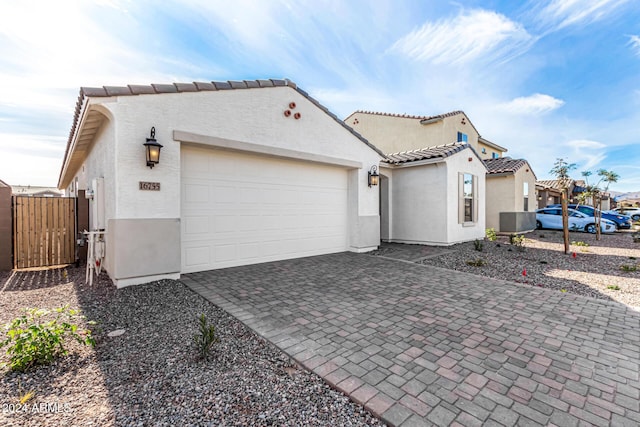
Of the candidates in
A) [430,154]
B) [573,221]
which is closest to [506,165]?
[573,221]

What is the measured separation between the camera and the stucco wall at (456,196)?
10.5 meters

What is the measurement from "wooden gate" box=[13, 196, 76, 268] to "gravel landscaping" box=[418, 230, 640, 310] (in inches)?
384

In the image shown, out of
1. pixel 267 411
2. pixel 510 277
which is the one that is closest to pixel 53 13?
pixel 267 411

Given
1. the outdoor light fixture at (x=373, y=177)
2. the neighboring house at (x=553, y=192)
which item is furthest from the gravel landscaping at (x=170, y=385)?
the neighboring house at (x=553, y=192)

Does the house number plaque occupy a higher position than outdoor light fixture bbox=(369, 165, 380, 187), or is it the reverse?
Answer: outdoor light fixture bbox=(369, 165, 380, 187)

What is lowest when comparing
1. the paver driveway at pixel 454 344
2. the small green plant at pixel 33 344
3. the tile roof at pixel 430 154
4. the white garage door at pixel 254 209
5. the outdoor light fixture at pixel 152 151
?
the paver driveway at pixel 454 344

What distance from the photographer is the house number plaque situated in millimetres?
5344

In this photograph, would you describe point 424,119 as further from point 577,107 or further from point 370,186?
point 370,186

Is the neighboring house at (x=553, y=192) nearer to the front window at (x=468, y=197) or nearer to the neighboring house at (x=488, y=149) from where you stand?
the neighboring house at (x=488, y=149)

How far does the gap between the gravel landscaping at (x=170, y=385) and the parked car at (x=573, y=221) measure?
20453 millimetres

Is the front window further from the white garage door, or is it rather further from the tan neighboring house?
the white garage door

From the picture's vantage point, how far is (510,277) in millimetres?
6348

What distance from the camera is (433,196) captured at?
10719mm

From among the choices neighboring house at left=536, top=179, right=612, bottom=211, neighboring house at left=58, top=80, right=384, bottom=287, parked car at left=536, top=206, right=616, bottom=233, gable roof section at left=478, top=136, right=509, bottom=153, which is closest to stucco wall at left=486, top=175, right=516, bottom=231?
parked car at left=536, top=206, right=616, bottom=233
